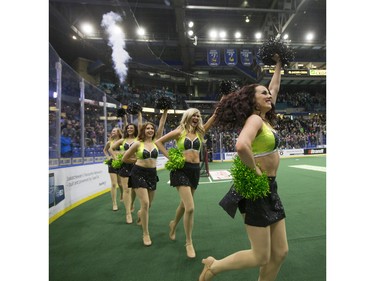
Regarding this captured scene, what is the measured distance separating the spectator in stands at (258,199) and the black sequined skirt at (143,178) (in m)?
1.91

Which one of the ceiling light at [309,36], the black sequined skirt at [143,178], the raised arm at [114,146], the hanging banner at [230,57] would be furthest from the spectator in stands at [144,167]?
the ceiling light at [309,36]

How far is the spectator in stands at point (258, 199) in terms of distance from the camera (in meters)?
1.72

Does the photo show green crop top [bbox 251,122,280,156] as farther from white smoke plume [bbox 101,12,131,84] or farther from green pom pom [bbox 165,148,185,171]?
white smoke plume [bbox 101,12,131,84]

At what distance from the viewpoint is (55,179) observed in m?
5.17

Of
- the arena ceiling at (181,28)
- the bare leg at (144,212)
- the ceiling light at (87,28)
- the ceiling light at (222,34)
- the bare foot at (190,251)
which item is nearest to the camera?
the bare foot at (190,251)

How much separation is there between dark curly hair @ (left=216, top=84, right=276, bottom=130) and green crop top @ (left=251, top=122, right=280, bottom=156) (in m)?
0.19

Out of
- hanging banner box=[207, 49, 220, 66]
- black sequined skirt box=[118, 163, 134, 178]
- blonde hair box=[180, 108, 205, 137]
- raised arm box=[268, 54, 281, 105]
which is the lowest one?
black sequined skirt box=[118, 163, 134, 178]

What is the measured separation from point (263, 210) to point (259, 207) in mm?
35

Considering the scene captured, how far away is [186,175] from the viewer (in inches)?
125

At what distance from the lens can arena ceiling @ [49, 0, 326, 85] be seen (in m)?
17.0

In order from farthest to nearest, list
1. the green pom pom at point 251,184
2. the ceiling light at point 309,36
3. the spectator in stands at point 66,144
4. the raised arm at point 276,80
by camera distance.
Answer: the ceiling light at point 309,36
the spectator in stands at point 66,144
the raised arm at point 276,80
the green pom pom at point 251,184

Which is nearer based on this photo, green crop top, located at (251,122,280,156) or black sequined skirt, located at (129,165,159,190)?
green crop top, located at (251,122,280,156)

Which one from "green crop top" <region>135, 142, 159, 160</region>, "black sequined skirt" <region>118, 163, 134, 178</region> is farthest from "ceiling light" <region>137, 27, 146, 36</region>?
"green crop top" <region>135, 142, 159, 160</region>

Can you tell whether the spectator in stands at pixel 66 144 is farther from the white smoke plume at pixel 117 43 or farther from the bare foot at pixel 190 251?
the white smoke plume at pixel 117 43
